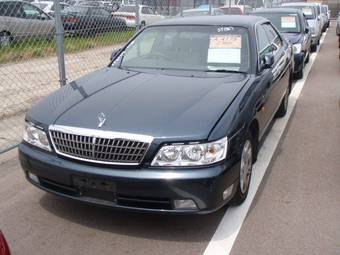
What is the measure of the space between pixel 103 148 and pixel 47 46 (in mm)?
5762

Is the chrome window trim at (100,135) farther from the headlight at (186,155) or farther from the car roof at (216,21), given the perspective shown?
the car roof at (216,21)

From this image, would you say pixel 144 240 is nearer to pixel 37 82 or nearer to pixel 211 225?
pixel 211 225

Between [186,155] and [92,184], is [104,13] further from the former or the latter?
[186,155]

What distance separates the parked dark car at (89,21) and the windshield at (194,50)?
3582mm

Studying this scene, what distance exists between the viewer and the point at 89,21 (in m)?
9.05

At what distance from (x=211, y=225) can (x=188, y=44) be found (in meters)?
2.03

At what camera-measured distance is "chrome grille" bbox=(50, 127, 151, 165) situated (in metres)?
3.27

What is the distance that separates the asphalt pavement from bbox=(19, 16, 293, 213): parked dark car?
12.3 inches

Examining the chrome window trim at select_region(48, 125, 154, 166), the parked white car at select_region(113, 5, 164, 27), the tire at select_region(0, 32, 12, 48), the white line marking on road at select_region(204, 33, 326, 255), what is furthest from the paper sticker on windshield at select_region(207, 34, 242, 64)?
the parked white car at select_region(113, 5, 164, 27)

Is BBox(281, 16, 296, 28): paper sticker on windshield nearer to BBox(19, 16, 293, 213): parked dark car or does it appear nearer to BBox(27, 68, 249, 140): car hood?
BBox(19, 16, 293, 213): parked dark car

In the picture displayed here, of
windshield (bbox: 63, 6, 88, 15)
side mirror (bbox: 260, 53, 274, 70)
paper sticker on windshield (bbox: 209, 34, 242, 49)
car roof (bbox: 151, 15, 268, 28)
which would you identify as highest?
car roof (bbox: 151, 15, 268, 28)

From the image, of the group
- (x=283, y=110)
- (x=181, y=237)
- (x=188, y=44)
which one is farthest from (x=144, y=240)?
(x=283, y=110)

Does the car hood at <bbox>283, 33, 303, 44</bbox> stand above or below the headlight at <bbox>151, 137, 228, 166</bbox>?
below

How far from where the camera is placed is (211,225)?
3719 millimetres
